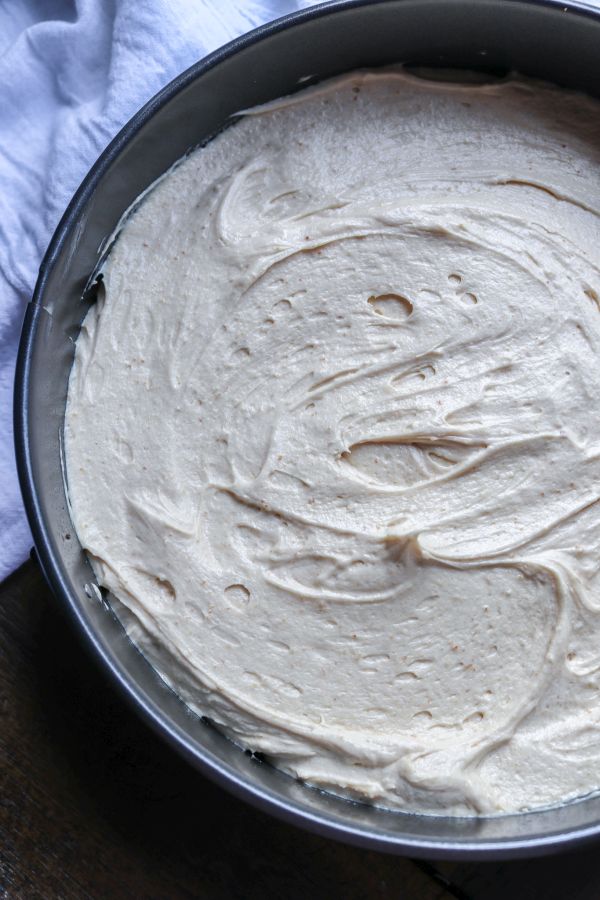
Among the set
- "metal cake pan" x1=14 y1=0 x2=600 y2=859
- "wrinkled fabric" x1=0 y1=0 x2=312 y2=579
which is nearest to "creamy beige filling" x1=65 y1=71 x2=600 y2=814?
"metal cake pan" x1=14 y1=0 x2=600 y2=859

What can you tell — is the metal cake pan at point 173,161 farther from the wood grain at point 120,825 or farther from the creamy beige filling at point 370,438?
the wood grain at point 120,825

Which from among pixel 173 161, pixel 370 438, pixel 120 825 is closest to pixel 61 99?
pixel 173 161

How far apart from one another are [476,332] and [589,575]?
0.36m

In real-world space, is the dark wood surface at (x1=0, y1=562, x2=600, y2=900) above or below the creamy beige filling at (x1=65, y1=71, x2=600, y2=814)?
below

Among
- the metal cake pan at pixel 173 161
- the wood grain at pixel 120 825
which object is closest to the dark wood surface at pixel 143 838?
the wood grain at pixel 120 825

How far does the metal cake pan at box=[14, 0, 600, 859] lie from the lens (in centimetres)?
116

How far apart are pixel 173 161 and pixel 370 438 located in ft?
1.59

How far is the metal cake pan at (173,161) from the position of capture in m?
1.16

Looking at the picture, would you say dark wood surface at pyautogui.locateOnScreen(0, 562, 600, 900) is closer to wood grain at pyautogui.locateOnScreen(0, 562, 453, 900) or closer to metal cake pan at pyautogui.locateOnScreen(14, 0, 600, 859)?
wood grain at pyautogui.locateOnScreen(0, 562, 453, 900)

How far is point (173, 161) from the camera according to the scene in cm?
138

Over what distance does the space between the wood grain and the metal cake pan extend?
16cm

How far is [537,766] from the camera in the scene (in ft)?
4.07

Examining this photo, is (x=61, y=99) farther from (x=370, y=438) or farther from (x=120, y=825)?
(x=120, y=825)

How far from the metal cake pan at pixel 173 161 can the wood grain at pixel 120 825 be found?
0.53 ft
